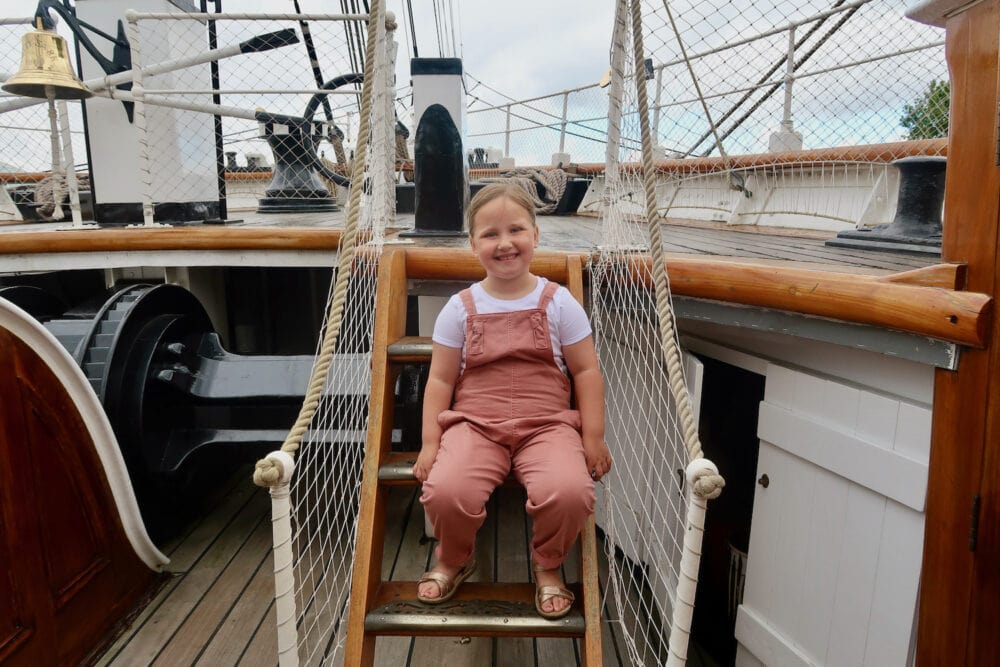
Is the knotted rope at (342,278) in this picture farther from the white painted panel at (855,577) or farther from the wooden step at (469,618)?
the white painted panel at (855,577)

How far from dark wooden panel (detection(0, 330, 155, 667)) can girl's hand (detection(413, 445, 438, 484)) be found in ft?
2.89

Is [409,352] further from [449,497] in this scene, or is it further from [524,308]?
[449,497]

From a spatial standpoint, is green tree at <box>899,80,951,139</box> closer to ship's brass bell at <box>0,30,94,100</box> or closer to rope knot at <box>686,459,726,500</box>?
rope knot at <box>686,459,726,500</box>

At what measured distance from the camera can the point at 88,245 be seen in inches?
87.5

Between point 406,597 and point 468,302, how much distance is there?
616 millimetres

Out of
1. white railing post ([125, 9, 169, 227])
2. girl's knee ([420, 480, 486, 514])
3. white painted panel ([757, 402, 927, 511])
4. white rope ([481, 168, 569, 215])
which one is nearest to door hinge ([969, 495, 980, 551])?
white painted panel ([757, 402, 927, 511])

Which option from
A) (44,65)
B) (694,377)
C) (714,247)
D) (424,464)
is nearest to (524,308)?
(424,464)

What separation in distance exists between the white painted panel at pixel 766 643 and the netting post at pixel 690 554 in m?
0.61

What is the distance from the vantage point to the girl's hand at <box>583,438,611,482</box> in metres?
1.28

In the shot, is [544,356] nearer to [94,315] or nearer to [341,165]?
[94,315]

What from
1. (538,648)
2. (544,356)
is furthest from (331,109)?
(538,648)

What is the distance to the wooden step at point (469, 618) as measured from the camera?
1.18m

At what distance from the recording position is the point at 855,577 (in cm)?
125

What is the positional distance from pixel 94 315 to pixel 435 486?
1466 mm
